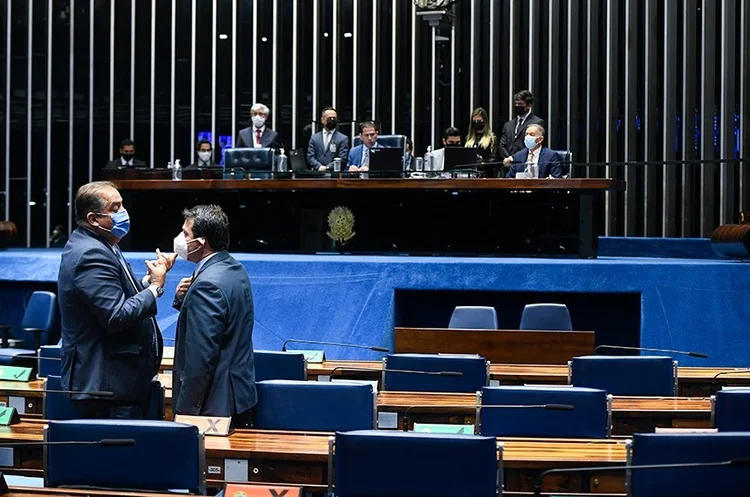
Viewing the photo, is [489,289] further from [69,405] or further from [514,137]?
[69,405]

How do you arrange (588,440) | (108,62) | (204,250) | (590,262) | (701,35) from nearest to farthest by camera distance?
(588,440) → (204,250) → (590,262) → (701,35) → (108,62)

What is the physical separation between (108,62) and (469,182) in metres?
6.50

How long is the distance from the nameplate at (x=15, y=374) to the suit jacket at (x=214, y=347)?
4.40 feet

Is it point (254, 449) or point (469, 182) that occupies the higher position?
point (469, 182)

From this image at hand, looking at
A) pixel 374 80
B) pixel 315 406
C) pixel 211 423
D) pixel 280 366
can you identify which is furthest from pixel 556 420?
pixel 374 80

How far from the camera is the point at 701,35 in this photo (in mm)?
12703

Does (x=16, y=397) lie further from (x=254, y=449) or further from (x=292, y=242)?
(x=292, y=242)

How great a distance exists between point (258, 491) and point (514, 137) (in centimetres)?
770

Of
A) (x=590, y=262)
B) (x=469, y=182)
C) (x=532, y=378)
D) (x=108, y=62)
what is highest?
(x=108, y=62)

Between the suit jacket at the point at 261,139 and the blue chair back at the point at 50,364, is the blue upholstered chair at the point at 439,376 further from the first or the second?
the suit jacket at the point at 261,139

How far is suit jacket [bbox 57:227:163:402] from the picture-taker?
13.0ft

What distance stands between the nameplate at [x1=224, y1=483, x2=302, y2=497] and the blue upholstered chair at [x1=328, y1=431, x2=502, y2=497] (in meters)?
0.35

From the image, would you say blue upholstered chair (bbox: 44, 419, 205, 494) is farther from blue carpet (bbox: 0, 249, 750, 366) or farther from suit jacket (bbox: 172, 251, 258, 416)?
blue carpet (bbox: 0, 249, 750, 366)

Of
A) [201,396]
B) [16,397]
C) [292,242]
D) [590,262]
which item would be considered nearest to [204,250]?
[201,396]
